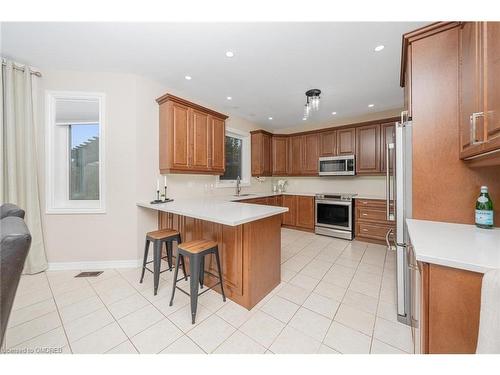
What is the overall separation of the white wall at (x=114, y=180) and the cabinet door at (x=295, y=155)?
11.4 feet

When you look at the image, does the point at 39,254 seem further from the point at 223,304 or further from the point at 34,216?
the point at 223,304

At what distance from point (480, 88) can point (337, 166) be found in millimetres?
3385

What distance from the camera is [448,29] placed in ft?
4.58

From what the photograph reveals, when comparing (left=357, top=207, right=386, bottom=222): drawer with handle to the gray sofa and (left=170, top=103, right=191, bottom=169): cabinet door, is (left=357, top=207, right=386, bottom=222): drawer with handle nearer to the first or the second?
(left=170, top=103, right=191, bottom=169): cabinet door

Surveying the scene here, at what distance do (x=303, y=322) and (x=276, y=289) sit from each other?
21.4 inches

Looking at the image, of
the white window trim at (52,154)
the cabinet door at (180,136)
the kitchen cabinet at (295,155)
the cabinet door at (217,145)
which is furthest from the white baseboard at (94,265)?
the kitchen cabinet at (295,155)

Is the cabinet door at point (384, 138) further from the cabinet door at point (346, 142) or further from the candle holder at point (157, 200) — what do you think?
the candle holder at point (157, 200)

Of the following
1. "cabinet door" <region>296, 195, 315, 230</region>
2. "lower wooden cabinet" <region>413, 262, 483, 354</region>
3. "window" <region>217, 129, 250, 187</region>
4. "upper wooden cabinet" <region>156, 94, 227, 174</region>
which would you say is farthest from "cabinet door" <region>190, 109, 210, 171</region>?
"lower wooden cabinet" <region>413, 262, 483, 354</region>

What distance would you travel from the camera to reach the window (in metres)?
4.41

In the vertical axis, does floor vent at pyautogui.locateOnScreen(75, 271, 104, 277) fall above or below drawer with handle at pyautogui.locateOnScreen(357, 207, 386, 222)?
below

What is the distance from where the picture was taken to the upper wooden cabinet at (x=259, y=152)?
485 cm

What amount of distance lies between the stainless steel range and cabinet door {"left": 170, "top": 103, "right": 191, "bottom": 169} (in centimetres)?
299
